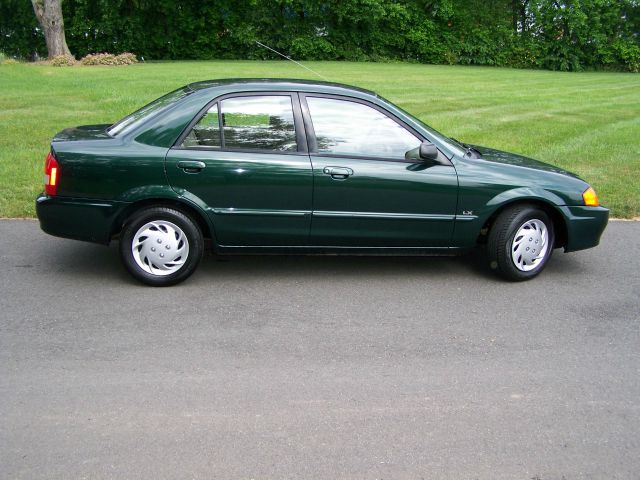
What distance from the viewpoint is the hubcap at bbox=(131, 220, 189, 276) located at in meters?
5.64

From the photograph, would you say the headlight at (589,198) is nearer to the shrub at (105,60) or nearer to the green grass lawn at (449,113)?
the green grass lawn at (449,113)

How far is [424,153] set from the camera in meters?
5.78

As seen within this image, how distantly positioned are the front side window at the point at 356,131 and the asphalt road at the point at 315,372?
105 cm

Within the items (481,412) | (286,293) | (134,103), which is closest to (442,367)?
(481,412)

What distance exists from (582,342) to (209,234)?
2.80m

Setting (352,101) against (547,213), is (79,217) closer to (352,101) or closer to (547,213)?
(352,101)

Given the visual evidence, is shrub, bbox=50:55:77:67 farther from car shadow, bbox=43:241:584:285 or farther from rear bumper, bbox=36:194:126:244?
rear bumper, bbox=36:194:126:244

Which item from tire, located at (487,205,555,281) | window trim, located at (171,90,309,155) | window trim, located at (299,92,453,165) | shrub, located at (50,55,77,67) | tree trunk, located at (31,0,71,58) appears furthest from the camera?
tree trunk, located at (31,0,71,58)

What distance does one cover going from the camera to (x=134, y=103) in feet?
49.6

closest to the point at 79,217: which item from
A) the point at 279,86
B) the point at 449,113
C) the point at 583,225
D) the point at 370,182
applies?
the point at 279,86

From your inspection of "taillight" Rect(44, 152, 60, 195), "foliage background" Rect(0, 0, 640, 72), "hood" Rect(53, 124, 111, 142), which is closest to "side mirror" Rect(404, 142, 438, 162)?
"hood" Rect(53, 124, 111, 142)

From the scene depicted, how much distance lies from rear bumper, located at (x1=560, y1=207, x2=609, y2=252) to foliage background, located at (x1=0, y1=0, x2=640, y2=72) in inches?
1427

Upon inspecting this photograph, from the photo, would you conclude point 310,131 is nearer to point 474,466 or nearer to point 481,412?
point 481,412

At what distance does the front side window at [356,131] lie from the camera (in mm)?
5887
